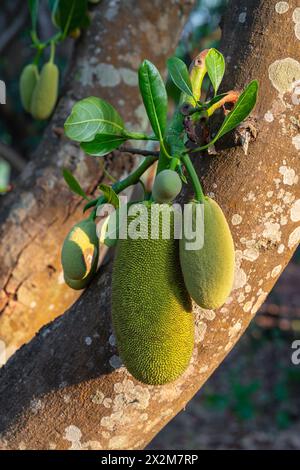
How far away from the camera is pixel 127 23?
4.50 feet

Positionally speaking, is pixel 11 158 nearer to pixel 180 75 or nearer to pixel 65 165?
pixel 65 165

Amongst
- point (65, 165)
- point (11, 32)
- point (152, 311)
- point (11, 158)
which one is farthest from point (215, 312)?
point (11, 32)

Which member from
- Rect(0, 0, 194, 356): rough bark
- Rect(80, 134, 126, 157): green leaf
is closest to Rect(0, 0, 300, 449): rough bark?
Rect(80, 134, 126, 157): green leaf

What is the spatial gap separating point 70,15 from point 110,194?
27.8 inches

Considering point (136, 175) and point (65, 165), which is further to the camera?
point (65, 165)

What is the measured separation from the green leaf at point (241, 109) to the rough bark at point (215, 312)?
0.05m

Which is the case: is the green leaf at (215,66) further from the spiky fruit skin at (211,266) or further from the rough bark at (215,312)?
the spiky fruit skin at (211,266)

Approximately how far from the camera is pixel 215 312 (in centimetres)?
81

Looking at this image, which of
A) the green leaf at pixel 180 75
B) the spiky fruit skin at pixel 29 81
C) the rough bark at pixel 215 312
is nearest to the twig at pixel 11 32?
the spiky fruit skin at pixel 29 81

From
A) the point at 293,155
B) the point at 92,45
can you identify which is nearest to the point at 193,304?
the point at 293,155

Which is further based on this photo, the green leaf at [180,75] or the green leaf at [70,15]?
the green leaf at [70,15]

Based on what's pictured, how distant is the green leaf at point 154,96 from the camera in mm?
769

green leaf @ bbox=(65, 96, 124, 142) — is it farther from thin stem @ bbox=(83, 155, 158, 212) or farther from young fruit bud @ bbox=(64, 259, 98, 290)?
young fruit bud @ bbox=(64, 259, 98, 290)

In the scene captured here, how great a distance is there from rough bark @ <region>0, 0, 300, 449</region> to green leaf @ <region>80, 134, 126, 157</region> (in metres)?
0.12
